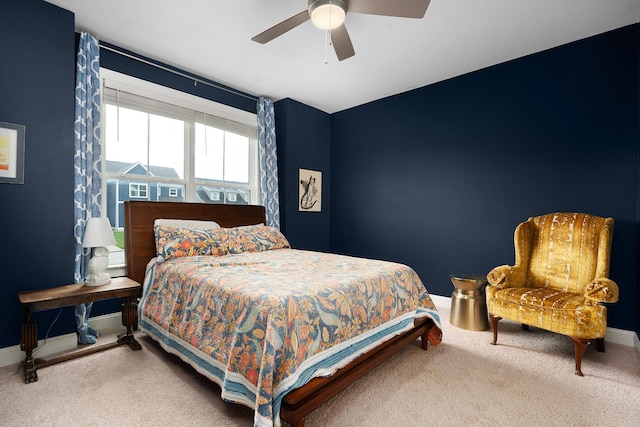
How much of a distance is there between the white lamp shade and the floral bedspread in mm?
433

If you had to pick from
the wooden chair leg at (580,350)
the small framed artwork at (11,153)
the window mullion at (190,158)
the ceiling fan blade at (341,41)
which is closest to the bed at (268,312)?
the window mullion at (190,158)

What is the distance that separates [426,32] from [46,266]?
3903 millimetres

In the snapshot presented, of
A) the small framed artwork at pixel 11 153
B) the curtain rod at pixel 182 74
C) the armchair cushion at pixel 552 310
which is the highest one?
the curtain rod at pixel 182 74

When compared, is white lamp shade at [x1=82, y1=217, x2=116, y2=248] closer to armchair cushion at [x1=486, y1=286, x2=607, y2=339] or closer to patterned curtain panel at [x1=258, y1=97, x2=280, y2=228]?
patterned curtain panel at [x1=258, y1=97, x2=280, y2=228]

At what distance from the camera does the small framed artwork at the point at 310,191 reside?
4812 millimetres

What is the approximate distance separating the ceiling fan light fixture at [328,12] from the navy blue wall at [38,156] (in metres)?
2.15

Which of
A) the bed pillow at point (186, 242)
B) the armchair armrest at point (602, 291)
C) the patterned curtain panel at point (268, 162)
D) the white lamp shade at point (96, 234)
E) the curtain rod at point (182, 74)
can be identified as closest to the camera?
the armchair armrest at point (602, 291)

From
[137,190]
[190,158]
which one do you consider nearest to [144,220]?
[137,190]

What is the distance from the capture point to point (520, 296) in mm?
2543

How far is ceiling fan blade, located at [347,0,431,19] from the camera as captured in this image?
6.24ft

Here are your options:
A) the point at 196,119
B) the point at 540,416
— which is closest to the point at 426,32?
the point at 196,119

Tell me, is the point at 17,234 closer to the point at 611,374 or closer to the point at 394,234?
the point at 394,234

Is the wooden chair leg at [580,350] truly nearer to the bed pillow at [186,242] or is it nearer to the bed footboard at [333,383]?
the bed footboard at [333,383]

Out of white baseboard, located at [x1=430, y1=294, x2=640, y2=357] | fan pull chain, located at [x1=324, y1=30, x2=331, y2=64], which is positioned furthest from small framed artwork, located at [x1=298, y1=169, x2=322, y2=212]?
white baseboard, located at [x1=430, y1=294, x2=640, y2=357]
